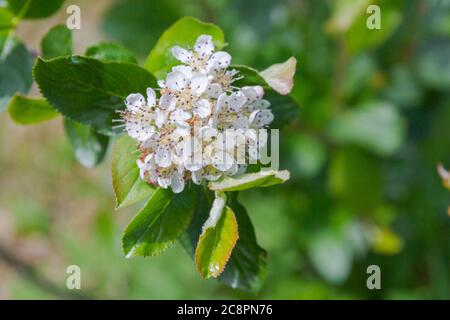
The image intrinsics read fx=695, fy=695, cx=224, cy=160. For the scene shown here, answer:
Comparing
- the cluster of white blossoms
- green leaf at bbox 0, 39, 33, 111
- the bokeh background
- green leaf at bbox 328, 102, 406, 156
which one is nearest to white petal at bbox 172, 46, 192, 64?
the cluster of white blossoms

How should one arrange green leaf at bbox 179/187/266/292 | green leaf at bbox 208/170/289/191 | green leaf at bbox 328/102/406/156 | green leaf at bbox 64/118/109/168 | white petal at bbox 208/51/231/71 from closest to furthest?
green leaf at bbox 208/170/289/191
white petal at bbox 208/51/231/71
green leaf at bbox 179/187/266/292
green leaf at bbox 64/118/109/168
green leaf at bbox 328/102/406/156

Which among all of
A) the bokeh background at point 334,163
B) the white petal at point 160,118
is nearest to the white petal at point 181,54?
the white petal at point 160,118

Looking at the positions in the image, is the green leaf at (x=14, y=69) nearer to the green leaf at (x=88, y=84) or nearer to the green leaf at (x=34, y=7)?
the green leaf at (x=34, y=7)

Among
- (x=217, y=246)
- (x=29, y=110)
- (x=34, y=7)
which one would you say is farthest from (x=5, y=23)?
(x=217, y=246)

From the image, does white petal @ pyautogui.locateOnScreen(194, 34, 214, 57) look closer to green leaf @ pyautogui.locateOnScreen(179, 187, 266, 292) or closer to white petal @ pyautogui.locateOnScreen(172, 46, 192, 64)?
white petal @ pyautogui.locateOnScreen(172, 46, 192, 64)

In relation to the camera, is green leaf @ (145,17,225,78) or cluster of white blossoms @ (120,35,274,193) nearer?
cluster of white blossoms @ (120,35,274,193)

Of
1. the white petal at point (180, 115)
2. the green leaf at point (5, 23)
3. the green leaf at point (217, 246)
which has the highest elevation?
the green leaf at point (5, 23)
